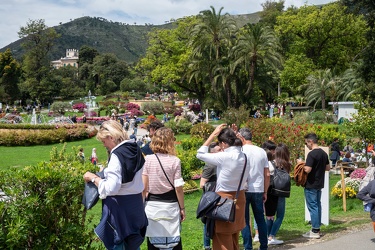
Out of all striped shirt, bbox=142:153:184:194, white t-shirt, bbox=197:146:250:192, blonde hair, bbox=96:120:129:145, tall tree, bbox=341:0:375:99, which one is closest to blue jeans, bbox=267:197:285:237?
white t-shirt, bbox=197:146:250:192

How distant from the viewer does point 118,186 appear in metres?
3.87

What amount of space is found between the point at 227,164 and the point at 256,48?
34.1 metres

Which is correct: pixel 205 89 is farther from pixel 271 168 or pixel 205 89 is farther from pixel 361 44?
pixel 271 168

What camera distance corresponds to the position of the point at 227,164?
4.90 meters

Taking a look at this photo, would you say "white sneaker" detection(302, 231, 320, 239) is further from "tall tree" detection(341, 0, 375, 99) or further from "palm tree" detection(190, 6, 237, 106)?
"palm tree" detection(190, 6, 237, 106)

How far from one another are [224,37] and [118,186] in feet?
125

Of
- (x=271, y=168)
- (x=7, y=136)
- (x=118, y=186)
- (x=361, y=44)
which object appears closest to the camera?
(x=118, y=186)

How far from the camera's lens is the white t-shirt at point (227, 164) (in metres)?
4.87

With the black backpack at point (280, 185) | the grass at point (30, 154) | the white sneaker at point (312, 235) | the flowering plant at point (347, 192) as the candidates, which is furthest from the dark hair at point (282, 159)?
the grass at point (30, 154)

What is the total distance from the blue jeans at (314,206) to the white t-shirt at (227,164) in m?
2.17

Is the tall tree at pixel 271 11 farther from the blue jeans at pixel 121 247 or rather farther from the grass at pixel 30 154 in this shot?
the blue jeans at pixel 121 247

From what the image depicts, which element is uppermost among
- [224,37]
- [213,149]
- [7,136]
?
[224,37]

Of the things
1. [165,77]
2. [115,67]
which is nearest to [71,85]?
[115,67]

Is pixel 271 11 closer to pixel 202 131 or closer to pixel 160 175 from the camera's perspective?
pixel 202 131
